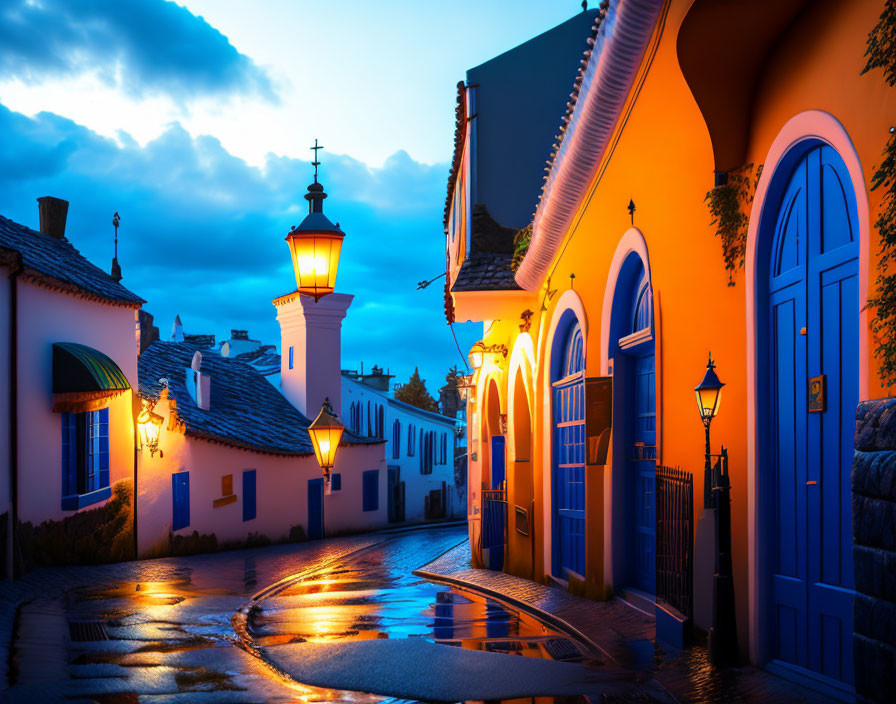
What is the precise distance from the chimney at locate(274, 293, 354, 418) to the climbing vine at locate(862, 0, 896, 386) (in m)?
27.0

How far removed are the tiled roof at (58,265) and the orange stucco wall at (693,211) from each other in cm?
852

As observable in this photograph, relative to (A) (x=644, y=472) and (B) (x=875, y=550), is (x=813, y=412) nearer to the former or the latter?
(B) (x=875, y=550)

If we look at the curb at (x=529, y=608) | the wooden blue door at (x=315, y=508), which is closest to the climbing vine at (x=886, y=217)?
the curb at (x=529, y=608)

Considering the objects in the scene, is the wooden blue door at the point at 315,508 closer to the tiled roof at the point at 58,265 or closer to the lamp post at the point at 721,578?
the tiled roof at the point at 58,265

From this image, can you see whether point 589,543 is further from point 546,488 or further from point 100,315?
point 100,315

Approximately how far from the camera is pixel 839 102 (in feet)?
15.6

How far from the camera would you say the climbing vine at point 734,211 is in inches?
237

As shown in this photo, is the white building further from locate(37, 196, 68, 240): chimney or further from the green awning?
the green awning

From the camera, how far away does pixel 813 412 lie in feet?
17.3

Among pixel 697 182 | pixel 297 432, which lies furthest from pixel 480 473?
pixel 697 182

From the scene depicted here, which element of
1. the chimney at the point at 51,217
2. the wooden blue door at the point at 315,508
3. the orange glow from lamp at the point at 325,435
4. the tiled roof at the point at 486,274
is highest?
the chimney at the point at 51,217

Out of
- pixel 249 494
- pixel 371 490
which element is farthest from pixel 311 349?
pixel 249 494

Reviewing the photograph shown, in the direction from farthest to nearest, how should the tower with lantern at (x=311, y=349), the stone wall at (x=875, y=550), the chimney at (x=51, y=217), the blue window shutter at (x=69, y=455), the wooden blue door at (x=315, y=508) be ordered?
the tower with lantern at (x=311, y=349), the wooden blue door at (x=315, y=508), the chimney at (x=51, y=217), the blue window shutter at (x=69, y=455), the stone wall at (x=875, y=550)

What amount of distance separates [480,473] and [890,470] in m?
15.9
